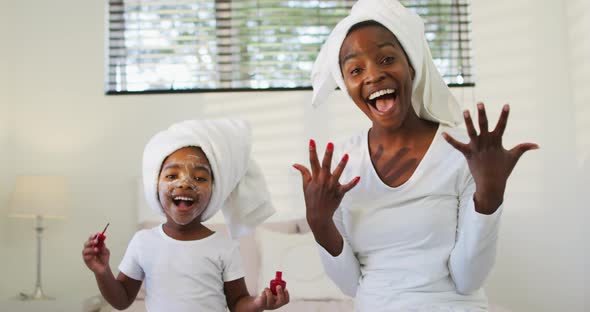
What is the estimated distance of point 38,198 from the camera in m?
3.19

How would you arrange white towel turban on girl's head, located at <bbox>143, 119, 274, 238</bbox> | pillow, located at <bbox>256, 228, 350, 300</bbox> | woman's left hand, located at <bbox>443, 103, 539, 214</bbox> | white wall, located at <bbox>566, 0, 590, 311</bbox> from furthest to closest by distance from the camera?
white wall, located at <bbox>566, 0, 590, 311</bbox>
pillow, located at <bbox>256, 228, 350, 300</bbox>
white towel turban on girl's head, located at <bbox>143, 119, 274, 238</bbox>
woman's left hand, located at <bbox>443, 103, 539, 214</bbox>

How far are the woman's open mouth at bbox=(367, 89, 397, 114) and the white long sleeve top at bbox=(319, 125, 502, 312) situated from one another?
12 centimetres

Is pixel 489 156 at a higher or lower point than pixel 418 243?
higher

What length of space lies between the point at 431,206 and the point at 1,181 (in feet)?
10.2

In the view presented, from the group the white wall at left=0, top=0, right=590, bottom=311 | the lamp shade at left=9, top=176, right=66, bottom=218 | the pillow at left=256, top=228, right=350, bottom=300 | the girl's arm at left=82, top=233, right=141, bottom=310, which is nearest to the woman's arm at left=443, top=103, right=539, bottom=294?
the girl's arm at left=82, top=233, right=141, bottom=310

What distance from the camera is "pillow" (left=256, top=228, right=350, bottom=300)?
2781mm

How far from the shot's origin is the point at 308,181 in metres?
1.08

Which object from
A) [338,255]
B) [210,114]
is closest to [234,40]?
[210,114]

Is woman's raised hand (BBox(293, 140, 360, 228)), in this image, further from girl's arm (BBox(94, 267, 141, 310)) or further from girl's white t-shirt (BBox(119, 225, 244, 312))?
girl's arm (BBox(94, 267, 141, 310))

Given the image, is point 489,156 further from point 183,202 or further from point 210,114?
point 210,114

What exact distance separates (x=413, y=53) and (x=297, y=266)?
182 cm

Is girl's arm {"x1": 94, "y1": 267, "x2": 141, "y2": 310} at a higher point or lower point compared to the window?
lower

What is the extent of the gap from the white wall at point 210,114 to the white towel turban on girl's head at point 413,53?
Answer: 2.29 meters

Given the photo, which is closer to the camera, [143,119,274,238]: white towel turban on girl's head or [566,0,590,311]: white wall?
[143,119,274,238]: white towel turban on girl's head
